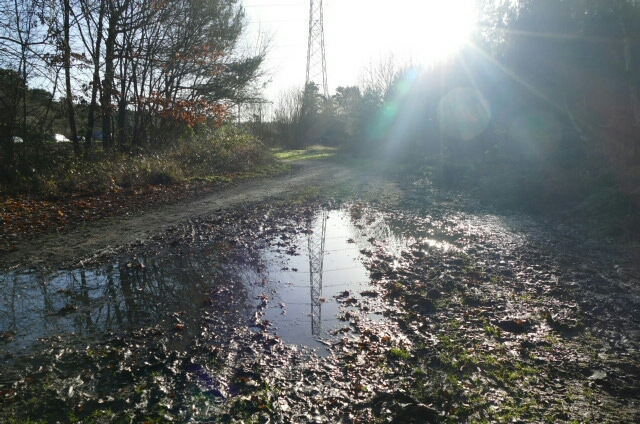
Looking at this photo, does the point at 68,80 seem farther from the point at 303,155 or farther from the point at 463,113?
the point at 303,155

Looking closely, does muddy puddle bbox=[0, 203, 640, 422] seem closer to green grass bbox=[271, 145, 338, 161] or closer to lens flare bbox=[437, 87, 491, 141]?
lens flare bbox=[437, 87, 491, 141]

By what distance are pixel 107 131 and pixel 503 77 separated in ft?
45.9

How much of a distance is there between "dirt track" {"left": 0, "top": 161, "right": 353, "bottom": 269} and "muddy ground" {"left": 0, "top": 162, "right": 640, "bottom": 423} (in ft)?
0.16

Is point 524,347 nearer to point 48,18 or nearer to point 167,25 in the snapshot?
point 48,18

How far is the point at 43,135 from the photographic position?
37.8ft

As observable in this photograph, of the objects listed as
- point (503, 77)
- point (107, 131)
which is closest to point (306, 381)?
point (107, 131)

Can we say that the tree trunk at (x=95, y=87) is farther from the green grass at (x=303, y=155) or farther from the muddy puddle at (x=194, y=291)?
the green grass at (x=303, y=155)

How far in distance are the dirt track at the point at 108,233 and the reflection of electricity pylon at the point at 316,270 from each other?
2.64 meters

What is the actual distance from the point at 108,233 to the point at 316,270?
381cm

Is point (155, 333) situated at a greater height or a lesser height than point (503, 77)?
lesser

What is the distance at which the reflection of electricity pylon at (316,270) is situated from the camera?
14.7 ft

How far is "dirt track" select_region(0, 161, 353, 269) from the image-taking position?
603 cm

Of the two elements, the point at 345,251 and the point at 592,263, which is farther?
the point at 345,251

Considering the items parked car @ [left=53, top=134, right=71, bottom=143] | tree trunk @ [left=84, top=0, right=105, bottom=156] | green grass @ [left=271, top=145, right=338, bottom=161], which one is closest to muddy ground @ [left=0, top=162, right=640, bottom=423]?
parked car @ [left=53, top=134, right=71, bottom=143]
